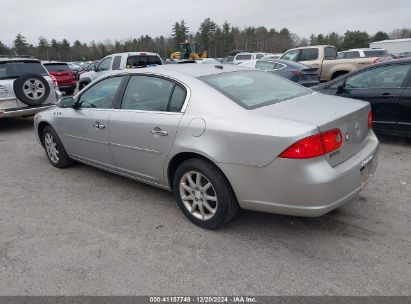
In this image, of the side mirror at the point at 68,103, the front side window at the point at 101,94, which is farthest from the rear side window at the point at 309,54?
the side mirror at the point at 68,103

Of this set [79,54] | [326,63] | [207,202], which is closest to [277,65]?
[326,63]

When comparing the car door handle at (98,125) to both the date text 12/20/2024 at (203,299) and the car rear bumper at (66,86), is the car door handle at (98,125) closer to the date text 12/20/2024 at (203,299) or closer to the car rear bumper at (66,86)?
the date text 12/20/2024 at (203,299)

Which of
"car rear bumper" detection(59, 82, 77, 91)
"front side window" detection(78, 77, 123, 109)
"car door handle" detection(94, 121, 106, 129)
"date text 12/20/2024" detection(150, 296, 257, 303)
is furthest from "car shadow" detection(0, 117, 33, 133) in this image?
"date text 12/20/2024" detection(150, 296, 257, 303)

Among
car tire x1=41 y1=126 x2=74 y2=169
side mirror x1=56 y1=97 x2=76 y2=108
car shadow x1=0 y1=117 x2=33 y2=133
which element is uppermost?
side mirror x1=56 y1=97 x2=76 y2=108

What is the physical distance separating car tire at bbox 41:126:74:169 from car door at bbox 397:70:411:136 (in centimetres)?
510

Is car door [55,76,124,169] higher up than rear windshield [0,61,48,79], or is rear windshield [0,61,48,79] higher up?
rear windshield [0,61,48,79]

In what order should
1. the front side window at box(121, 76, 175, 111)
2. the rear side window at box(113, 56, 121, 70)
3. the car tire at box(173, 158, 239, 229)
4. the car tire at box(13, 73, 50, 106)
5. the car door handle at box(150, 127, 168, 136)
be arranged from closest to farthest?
the car tire at box(173, 158, 239, 229)
the car door handle at box(150, 127, 168, 136)
the front side window at box(121, 76, 175, 111)
the car tire at box(13, 73, 50, 106)
the rear side window at box(113, 56, 121, 70)

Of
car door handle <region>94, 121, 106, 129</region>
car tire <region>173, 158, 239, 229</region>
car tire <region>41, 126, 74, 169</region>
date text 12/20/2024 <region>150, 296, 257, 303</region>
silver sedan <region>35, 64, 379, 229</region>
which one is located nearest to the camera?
date text 12/20/2024 <region>150, 296, 257, 303</region>

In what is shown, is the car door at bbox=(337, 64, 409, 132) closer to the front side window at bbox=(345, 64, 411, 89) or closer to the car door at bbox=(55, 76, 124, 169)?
the front side window at bbox=(345, 64, 411, 89)

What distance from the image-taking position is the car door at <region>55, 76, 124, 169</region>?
4180mm

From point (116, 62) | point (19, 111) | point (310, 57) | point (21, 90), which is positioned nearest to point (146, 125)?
point (21, 90)

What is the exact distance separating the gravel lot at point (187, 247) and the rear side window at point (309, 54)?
10.5 m

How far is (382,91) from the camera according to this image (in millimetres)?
5652

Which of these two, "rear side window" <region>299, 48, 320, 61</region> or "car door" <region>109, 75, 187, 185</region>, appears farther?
"rear side window" <region>299, 48, 320, 61</region>
